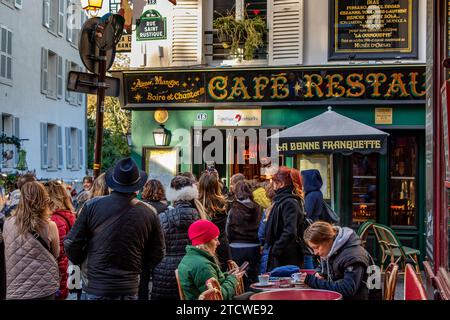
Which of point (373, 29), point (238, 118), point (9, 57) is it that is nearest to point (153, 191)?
point (238, 118)

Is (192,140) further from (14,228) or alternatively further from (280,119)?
(14,228)

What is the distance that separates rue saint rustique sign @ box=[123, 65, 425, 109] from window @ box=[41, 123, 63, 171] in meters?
13.9

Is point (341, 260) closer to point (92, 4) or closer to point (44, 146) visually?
point (92, 4)

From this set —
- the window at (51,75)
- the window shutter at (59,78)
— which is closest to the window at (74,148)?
the window shutter at (59,78)

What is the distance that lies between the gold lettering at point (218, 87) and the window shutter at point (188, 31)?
0.53m

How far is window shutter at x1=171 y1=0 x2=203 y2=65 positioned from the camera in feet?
50.2

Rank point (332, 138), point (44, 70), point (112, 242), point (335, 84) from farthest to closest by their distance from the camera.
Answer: point (44, 70) < point (335, 84) < point (332, 138) < point (112, 242)

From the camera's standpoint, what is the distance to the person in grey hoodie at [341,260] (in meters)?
5.91

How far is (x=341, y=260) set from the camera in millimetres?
6000

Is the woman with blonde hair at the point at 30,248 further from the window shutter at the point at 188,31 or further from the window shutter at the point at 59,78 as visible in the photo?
the window shutter at the point at 59,78

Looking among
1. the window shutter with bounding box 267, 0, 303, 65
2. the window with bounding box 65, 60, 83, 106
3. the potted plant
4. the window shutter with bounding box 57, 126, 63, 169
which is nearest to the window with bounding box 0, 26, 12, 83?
the window shutter with bounding box 57, 126, 63, 169

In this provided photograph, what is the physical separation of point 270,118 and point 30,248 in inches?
357

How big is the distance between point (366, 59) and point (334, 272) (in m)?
8.88

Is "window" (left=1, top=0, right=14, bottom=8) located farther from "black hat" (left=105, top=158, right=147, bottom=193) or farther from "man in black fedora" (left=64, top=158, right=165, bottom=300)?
"man in black fedora" (left=64, top=158, right=165, bottom=300)
